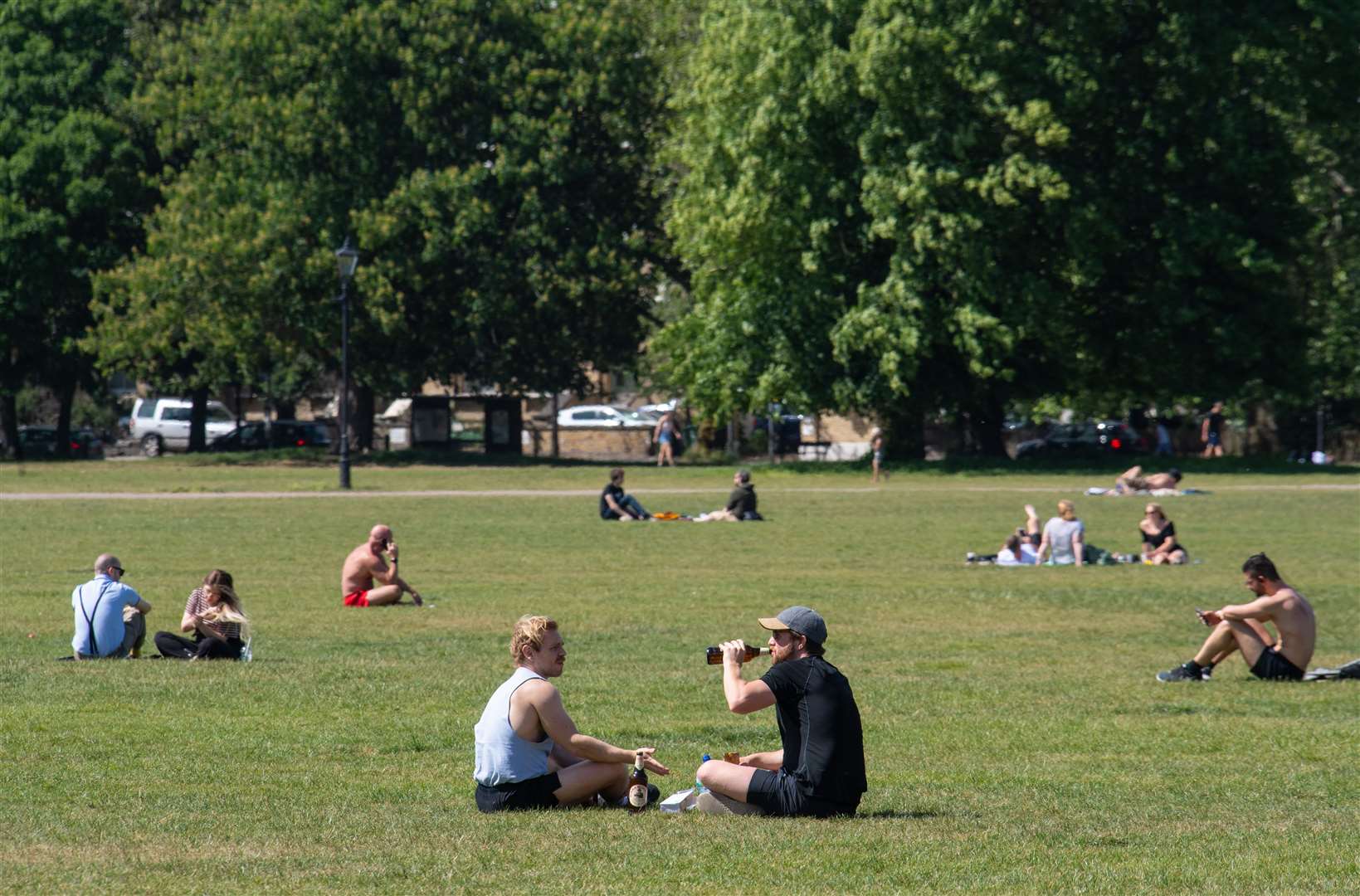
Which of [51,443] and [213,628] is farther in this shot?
[51,443]

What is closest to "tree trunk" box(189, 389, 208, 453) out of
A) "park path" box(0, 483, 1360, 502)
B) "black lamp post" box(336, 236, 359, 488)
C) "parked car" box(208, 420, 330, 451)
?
"parked car" box(208, 420, 330, 451)

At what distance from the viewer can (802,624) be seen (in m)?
9.57

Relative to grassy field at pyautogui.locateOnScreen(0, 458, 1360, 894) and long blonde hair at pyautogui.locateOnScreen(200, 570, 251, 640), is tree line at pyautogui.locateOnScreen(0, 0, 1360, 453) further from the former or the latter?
long blonde hair at pyautogui.locateOnScreen(200, 570, 251, 640)

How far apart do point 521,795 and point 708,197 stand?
44459 mm

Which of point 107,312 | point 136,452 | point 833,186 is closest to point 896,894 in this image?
point 833,186

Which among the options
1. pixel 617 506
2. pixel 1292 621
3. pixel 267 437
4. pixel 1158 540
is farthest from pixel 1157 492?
pixel 267 437

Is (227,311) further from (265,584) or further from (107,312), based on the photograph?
(265,584)

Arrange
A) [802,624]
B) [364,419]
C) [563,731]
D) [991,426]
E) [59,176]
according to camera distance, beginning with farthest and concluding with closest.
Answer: [364,419]
[59,176]
[991,426]
[563,731]
[802,624]

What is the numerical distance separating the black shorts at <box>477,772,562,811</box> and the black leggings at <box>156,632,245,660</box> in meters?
6.93

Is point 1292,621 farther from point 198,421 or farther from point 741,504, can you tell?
point 198,421

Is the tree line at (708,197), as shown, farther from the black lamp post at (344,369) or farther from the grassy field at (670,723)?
the grassy field at (670,723)

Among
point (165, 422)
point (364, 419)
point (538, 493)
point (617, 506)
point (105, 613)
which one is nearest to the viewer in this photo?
point (105, 613)

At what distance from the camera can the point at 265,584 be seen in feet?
77.3

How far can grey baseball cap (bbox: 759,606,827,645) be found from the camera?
957cm
